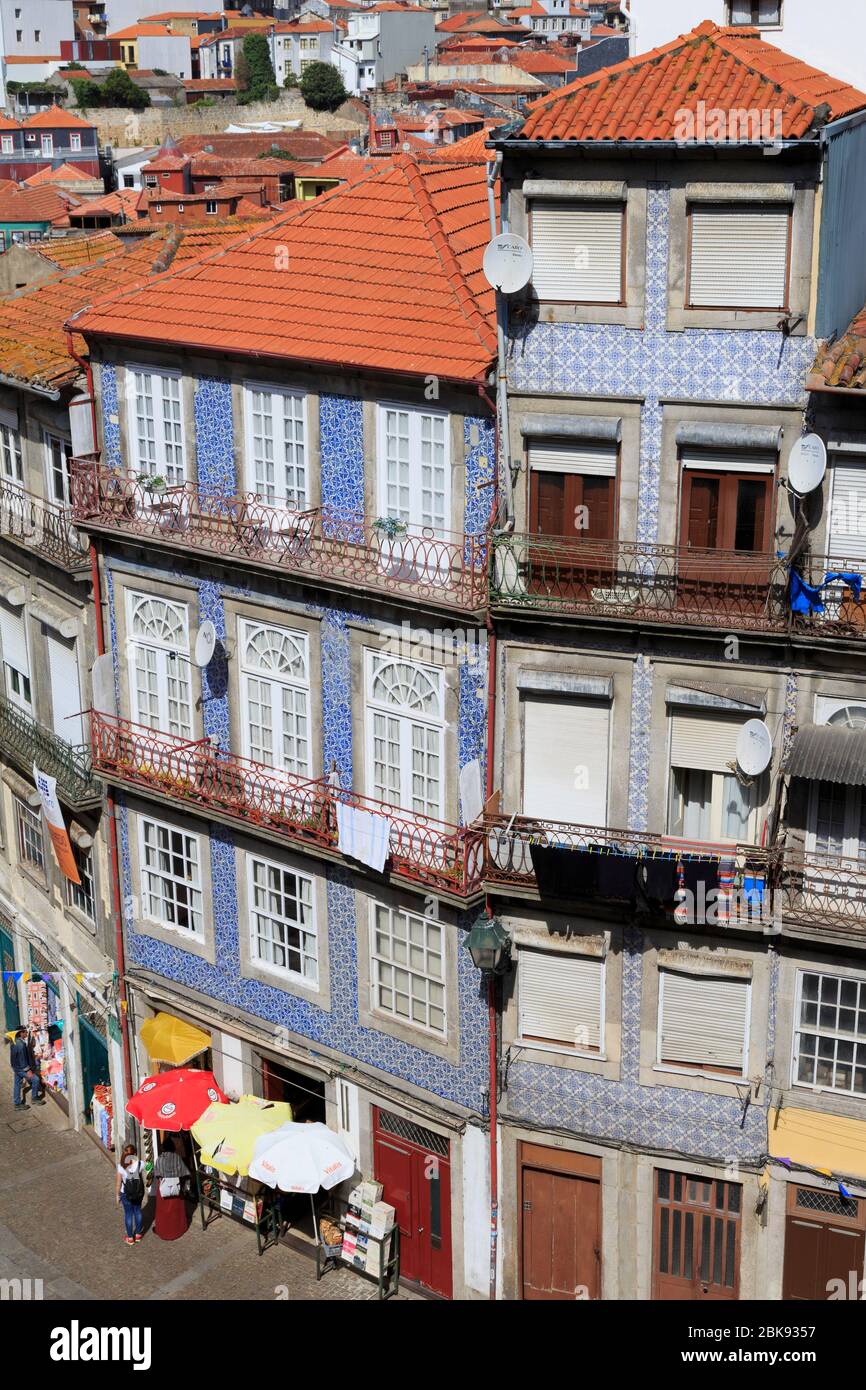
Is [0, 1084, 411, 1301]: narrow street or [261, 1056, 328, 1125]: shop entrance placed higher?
[261, 1056, 328, 1125]: shop entrance

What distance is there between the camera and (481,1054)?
24.9 metres

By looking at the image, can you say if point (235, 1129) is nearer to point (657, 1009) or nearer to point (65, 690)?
point (657, 1009)

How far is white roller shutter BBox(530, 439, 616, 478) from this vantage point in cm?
2202

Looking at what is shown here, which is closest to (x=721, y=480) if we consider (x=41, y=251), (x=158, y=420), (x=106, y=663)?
(x=158, y=420)

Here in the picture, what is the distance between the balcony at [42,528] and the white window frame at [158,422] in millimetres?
1731

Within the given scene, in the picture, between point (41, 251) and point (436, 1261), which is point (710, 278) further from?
point (41, 251)

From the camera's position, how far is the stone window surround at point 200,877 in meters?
28.0

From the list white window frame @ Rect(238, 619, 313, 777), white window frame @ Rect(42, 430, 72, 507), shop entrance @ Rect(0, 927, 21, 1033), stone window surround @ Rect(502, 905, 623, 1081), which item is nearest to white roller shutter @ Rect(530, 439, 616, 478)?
white window frame @ Rect(238, 619, 313, 777)

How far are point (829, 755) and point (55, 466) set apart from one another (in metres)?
14.9

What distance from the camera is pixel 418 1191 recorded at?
86.8 feet

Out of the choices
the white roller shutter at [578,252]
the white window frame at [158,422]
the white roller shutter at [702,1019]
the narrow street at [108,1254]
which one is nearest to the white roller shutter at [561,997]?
the white roller shutter at [702,1019]

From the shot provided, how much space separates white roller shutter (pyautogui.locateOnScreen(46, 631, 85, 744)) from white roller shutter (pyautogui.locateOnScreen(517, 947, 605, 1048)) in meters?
9.72

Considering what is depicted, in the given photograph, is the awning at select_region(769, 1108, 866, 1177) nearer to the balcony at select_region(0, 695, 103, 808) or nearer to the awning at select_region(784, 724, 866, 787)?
the awning at select_region(784, 724, 866, 787)

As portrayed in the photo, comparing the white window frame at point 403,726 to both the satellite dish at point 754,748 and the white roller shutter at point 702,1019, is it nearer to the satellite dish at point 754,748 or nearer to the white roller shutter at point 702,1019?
the white roller shutter at point 702,1019
